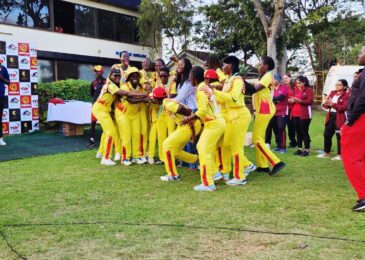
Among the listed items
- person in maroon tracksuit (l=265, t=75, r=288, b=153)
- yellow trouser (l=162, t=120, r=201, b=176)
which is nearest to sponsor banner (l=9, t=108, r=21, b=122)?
yellow trouser (l=162, t=120, r=201, b=176)

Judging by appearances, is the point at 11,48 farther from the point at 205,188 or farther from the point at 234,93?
the point at 205,188

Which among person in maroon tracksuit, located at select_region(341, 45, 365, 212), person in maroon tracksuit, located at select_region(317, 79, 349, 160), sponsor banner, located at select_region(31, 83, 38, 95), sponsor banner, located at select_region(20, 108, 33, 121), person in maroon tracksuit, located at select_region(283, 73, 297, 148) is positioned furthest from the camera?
sponsor banner, located at select_region(31, 83, 38, 95)

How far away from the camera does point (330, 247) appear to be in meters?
3.75

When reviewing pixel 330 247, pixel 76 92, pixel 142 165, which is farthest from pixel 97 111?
pixel 76 92

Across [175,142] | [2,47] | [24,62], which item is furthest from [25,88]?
[175,142]

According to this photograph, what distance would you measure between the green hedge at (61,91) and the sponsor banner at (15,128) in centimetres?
99

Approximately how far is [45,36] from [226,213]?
15991mm

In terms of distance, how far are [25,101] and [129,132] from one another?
218 inches

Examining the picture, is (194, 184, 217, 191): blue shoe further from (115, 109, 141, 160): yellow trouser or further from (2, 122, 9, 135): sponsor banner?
(2, 122, 9, 135): sponsor banner

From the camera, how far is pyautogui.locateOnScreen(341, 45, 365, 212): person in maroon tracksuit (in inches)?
190

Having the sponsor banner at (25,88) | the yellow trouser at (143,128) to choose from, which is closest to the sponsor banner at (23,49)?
the sponsor banner at (25,88)

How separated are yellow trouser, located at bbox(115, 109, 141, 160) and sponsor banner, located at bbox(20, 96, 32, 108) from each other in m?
5.19

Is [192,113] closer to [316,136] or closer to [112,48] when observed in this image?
[316,136]

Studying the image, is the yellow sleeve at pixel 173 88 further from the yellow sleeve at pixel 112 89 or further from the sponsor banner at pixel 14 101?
the sponsor banner at pixel 14 101
